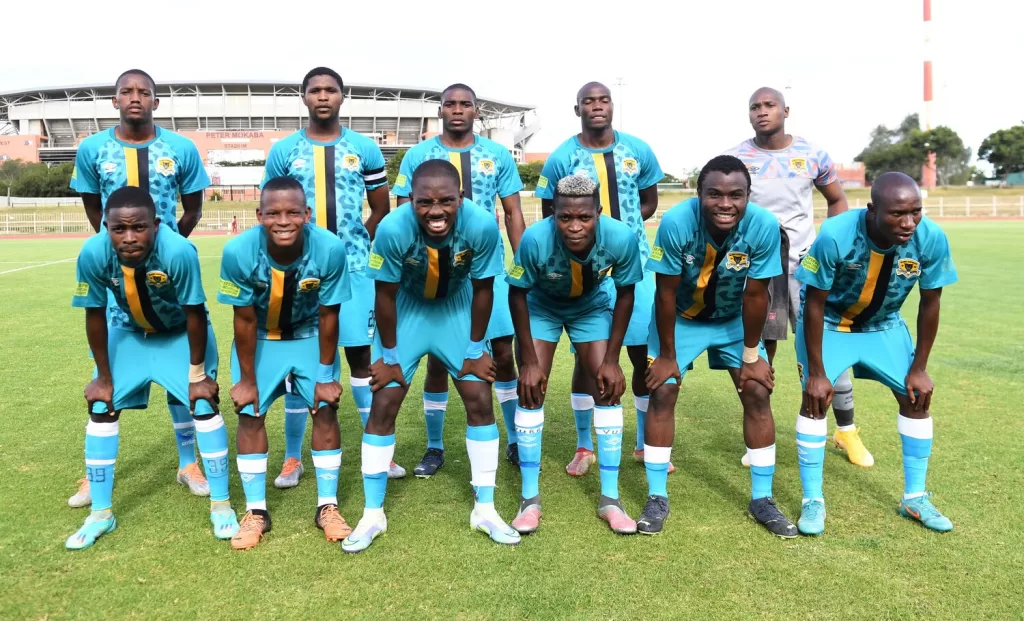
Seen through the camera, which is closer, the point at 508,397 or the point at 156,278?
the point at 156,278

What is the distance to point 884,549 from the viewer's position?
11.8 feet

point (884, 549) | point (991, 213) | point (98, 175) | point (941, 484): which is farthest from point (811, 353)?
point (991, 213)

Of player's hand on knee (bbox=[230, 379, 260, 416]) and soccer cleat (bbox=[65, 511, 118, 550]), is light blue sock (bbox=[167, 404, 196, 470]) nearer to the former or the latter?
soccer cleat (bbox=[65, 511, 118, 550])

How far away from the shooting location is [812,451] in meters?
4.00

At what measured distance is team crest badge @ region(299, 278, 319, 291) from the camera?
3.79m

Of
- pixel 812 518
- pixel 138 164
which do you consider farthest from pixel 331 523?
pixel 812 518

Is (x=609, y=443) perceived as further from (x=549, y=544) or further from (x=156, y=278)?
(x=156, y=278)

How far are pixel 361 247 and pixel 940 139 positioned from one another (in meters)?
70.2

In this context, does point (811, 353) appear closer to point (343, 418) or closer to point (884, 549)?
point (884, 549)

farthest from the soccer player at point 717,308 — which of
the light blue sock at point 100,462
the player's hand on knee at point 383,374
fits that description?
the light blue sock at point 100,462

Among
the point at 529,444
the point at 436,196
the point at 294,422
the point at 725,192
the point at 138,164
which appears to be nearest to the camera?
the point at 436,196

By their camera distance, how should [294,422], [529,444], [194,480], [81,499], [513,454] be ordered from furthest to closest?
1. [513,454]
2. [294,422]
3. [194,480]
4. [81,499]
5. [529,444]

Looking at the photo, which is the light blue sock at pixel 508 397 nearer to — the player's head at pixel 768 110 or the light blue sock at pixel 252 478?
the light blue sock at pixel 252 478

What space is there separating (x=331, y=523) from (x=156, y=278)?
154 cm
